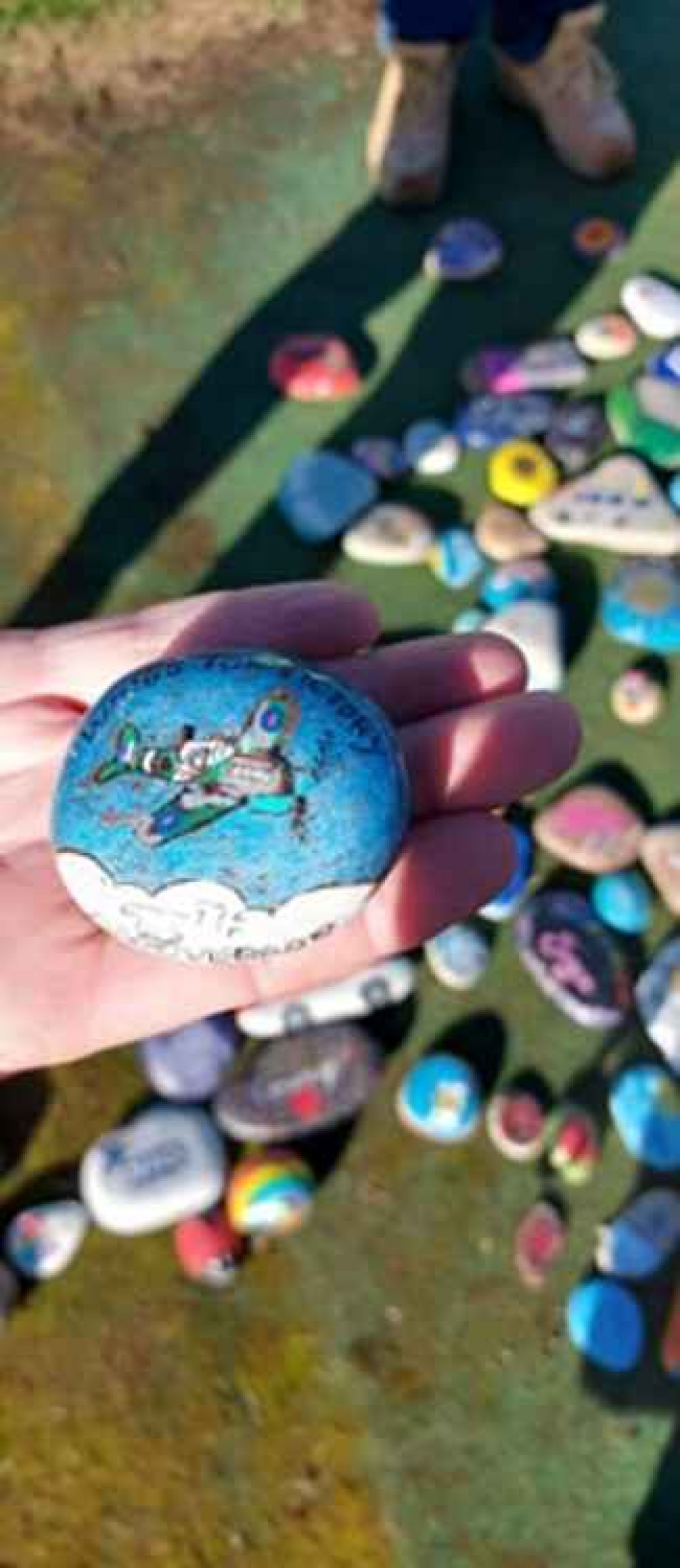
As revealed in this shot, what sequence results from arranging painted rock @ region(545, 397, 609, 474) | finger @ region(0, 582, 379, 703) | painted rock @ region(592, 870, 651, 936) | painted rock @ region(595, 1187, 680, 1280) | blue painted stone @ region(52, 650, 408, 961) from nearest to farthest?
blue painted stone @ region(52, 650, 408, 961) < finger @ region(0, 582, 379, 703) < painted rock @ region(595, 1187, 680, 1280) < painted rock @ region(592, 870, 651, 936) < painted rock @ region(545, 397, 609, 474)

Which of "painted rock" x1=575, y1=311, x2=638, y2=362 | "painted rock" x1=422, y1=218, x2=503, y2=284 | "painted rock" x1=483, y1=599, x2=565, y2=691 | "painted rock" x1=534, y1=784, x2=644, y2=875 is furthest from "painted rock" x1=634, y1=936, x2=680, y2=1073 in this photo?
"painted rock" x1=422, y1=218, x2=503, y2=284

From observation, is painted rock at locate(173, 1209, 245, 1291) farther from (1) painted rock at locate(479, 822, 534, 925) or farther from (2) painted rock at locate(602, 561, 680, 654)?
(2) painted rock at locate(602, 561, 680, 654)

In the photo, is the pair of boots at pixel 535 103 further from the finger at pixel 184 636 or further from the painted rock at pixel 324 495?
the finger at pixel 184 636

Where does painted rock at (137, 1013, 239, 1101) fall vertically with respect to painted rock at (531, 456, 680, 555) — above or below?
below

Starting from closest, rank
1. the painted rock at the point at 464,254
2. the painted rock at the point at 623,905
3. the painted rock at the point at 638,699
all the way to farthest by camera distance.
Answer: the painted rock at the point at 623,905 → the painted rock at the point at 638,699 → the painted rock at the point at 464,254

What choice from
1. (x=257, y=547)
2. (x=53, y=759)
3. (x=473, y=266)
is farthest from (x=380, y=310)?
(x=53, y=759)

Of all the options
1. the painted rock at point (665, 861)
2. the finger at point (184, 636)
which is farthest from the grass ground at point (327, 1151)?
the finger at point (184, 636)

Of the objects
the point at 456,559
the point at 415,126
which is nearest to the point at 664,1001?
the point at 456,559
